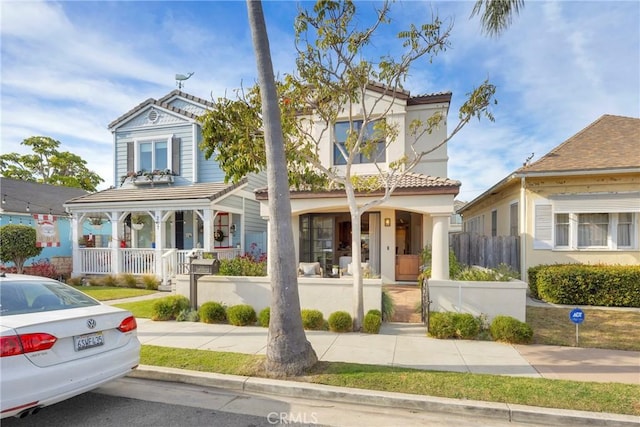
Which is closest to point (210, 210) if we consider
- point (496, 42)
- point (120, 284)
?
point (120, 284)

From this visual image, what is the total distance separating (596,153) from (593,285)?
4.63m

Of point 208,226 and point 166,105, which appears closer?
point 208,226

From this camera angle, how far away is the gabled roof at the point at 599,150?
10.3m

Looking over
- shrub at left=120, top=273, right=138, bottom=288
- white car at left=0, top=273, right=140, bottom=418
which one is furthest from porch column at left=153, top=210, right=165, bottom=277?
white car at left=0, top=273, right=140, bottom=418

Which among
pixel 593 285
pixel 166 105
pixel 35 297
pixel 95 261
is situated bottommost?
pixel 593 285

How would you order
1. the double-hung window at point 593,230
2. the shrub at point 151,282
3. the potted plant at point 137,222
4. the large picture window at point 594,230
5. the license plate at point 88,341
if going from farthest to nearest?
the potted plant at point 137,222 → the shrub at point 151,282 → the double-hung window at point 593,230 → the large picture window at point 594,230 → the license plate at point 88,341

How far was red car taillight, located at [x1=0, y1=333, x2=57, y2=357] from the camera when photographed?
308cm

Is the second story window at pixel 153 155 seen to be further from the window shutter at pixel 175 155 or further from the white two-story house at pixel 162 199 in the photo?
the window shutter at pixel 175 155

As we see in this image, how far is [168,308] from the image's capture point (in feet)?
26.5

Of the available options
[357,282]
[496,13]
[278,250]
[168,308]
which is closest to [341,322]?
[357,282]

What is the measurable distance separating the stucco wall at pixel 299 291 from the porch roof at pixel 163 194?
4.74 meters

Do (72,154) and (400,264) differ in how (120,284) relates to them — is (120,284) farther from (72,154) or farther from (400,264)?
(72,154)

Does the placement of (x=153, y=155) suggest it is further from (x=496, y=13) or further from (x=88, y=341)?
(x=496, y=13)

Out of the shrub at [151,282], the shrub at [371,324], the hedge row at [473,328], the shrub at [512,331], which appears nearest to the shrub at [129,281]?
the shrub at [151,282]
